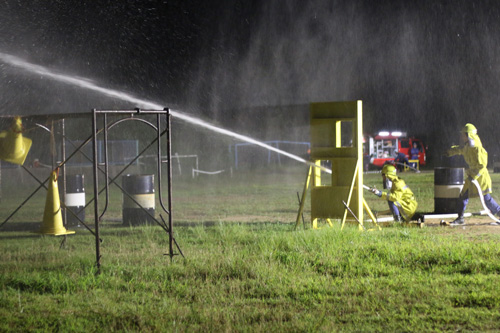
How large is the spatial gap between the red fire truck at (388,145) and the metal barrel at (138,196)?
25434mm

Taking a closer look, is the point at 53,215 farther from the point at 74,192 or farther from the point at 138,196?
the point at 74,192

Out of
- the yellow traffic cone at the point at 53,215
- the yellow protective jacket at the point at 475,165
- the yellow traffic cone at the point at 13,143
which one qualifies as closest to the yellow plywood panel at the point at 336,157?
the yellow protective jacket at the point at 475,165

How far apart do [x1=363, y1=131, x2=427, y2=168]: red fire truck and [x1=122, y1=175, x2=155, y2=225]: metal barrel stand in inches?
1001

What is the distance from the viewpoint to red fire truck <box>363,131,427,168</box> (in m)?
35.8

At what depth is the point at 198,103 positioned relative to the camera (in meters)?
40.8

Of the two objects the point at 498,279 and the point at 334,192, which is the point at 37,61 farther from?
→ the point at 498,279

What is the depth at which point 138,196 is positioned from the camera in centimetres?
1134

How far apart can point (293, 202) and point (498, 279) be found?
956cm

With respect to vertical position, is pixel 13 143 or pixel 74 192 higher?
pixel 13 143

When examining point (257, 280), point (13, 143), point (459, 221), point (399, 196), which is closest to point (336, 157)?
point (399, 196)

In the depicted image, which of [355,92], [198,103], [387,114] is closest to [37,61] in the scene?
[198,103]

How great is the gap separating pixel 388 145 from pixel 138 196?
90.2 ft

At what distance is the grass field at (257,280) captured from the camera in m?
5.07

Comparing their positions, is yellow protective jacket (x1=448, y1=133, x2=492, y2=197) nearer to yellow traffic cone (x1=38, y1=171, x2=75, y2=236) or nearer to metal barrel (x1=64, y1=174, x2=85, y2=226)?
yellow traffic cone (x1=38, y1=171, x2=75, y2=236)
